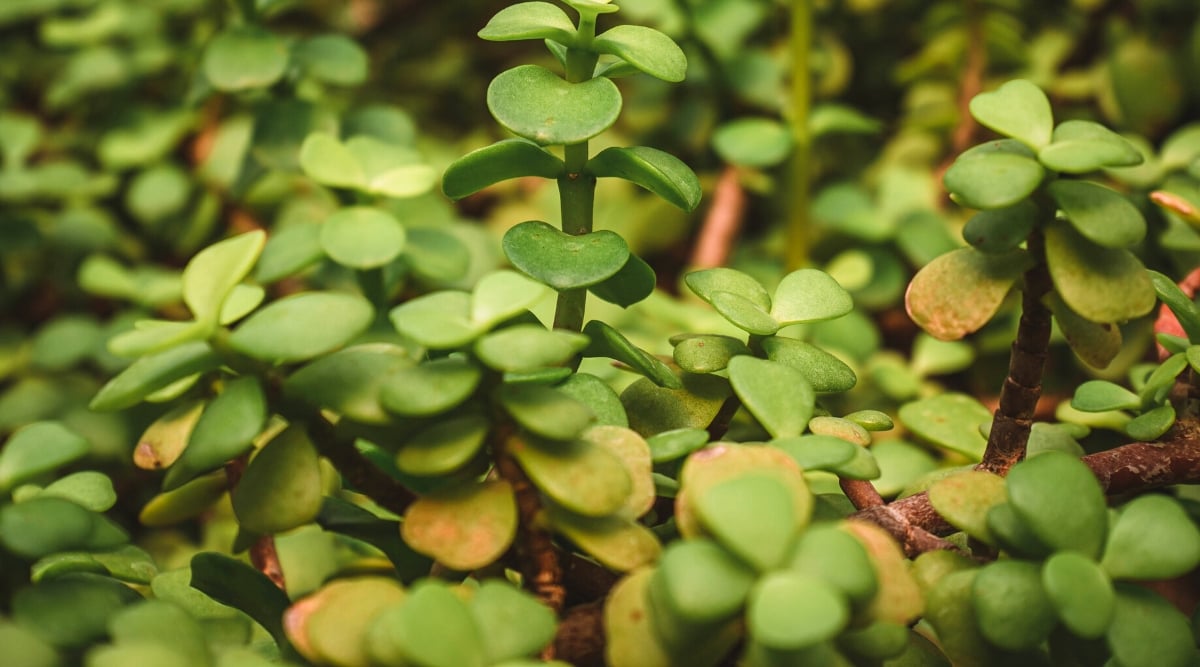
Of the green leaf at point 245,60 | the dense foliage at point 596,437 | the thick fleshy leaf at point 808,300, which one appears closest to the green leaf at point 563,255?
the dense foliage at point 596,437

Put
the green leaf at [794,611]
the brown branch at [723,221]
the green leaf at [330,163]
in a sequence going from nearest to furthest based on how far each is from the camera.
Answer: the green leaf at [794,611], the green leaf at [330,163], the brown branch at [723,221]

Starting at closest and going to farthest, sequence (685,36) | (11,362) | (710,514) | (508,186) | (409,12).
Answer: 1. (710,514)
2. (11,362)
3. (685,36)
4. (508,186)
5. (409,12)

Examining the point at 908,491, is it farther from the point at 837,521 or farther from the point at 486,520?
the point at 486,520

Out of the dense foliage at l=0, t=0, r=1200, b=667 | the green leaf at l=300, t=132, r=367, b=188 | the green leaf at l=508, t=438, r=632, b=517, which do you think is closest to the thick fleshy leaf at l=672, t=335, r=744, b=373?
the dense foliage at l=0, t=0, r=1200, b=667

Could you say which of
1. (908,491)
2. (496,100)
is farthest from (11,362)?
(908,491)

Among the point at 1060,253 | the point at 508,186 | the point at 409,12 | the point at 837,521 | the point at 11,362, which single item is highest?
the point at 1060,253

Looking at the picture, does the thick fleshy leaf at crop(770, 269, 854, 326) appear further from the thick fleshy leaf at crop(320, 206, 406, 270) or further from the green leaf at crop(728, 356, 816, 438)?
the thick fleshy leaf at crop(320, 206, 406, 270)

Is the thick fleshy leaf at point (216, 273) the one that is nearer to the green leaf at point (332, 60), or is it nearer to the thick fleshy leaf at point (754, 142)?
the green leaf at point (332, 60)

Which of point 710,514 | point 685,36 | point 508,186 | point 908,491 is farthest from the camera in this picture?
point 508,186

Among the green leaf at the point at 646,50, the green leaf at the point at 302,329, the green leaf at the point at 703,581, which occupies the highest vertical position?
the green leaf at the point at 646,50
